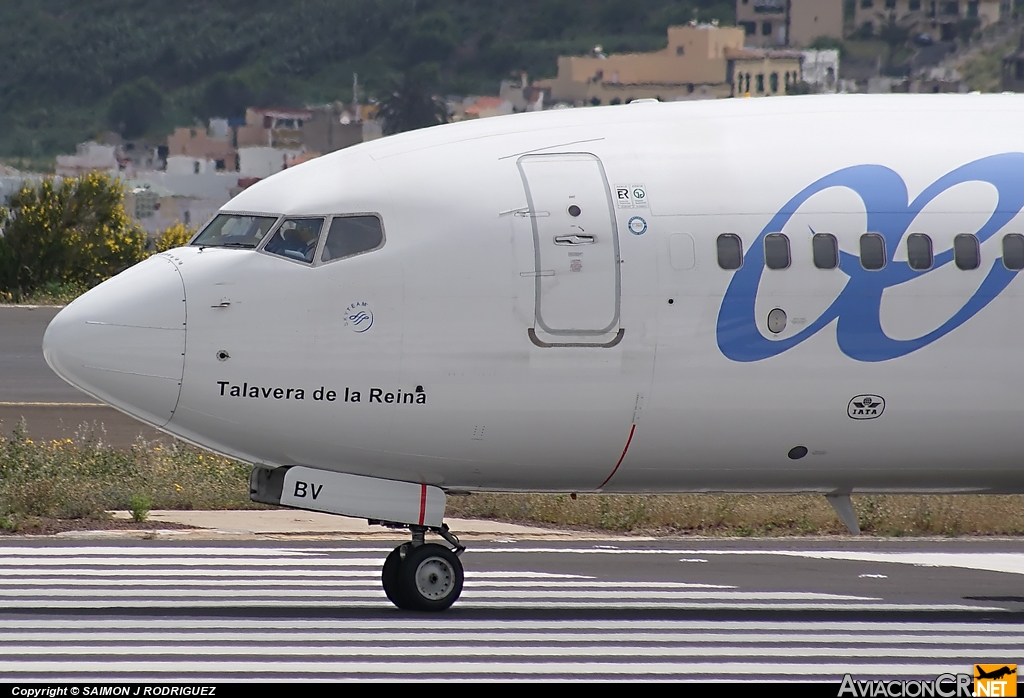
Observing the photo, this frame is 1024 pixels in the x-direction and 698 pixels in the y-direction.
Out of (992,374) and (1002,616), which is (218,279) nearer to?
(992,374)

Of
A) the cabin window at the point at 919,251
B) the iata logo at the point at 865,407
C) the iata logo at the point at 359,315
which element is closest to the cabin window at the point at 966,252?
the cabin window at the point at 919,251

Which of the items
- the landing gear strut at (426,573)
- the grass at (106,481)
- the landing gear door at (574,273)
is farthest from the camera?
the grass at (106,481)

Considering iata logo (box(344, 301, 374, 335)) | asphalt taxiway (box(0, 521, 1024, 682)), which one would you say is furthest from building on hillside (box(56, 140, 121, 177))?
iata logo (box(344, 301, 374, 335))

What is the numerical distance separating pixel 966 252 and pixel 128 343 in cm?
731

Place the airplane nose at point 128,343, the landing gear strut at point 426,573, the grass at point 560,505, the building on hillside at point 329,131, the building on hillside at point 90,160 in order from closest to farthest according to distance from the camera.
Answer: the airplane nose at point 128,343 < the landing gear strut at point 426,573 < the grass at point 560,505 < the building on hillside at point 90,160 < the building on hillside at point 329,131

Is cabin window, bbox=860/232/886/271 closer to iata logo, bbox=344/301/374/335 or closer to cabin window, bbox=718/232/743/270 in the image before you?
cabin window, bbox=718/232/743/270

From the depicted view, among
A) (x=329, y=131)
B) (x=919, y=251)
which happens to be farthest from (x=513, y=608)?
(x=329, y=131)

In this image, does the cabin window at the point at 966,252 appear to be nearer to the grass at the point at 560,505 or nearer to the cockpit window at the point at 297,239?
the cockpit window at the point at 297,239

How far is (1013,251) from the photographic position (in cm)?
1578

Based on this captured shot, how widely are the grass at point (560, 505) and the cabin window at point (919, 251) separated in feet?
26.3

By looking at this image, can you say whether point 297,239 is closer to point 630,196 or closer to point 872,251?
point 630,196

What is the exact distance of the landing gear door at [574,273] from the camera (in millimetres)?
15219

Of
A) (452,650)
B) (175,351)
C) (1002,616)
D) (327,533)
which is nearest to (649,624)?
(452,650)

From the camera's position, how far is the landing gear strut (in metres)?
16.0
